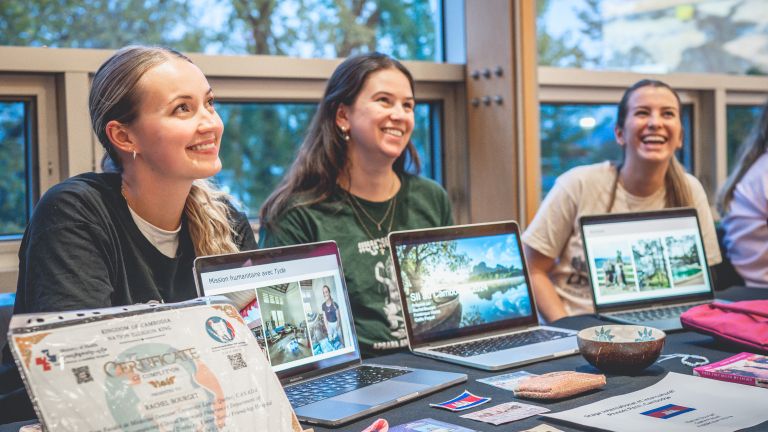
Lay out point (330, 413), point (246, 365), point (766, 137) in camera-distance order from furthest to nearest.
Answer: point (766, 137)
point (330, 413)
point (246, 365)

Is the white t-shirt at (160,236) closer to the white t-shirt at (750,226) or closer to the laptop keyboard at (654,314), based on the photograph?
the laptop keyboard at (654,314)

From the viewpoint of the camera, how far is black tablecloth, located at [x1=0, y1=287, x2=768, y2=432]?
1.18 metres

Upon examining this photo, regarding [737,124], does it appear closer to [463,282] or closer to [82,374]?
[463,282]

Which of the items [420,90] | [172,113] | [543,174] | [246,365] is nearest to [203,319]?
[246,365]

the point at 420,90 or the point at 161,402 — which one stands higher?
the point at 420,90

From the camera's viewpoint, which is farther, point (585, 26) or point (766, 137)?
point (585, 26)

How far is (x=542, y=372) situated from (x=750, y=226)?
151cm

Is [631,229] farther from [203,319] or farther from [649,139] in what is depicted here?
[203,319]

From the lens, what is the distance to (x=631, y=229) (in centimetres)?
205

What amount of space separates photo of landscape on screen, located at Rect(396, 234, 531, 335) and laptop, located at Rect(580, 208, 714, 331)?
270 mm

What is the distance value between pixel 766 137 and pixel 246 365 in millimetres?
2378

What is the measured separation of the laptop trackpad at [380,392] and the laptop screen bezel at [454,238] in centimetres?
29

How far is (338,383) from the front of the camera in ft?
4.53

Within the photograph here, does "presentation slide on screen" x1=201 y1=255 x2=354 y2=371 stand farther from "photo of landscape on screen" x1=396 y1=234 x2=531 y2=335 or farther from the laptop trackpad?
"photo of landscape on screen" x1=396 y1=234 x2=531 y2=335
